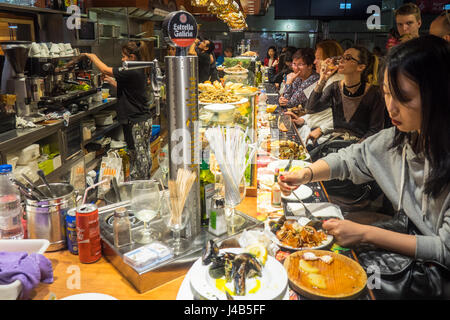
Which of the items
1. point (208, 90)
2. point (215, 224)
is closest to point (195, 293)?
point (215, 224)

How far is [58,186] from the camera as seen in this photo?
1583 mm

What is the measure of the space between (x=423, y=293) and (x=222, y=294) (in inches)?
31.7

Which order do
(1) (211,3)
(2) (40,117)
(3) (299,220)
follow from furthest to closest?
(1) (211,3) → (2) (40,117) → (3) (299,220)

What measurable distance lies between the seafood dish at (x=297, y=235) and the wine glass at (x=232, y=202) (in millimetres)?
174

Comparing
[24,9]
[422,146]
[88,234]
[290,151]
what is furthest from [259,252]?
[24,9]

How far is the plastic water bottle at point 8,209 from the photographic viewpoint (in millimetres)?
1407

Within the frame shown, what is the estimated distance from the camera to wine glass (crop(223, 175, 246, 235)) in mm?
1469

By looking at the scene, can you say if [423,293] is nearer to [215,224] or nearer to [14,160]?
[215,224]

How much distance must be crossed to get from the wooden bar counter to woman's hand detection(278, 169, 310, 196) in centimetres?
75

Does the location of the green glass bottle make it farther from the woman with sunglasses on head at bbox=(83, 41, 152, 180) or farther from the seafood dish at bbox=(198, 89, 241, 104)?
the woman with sunglasses on head at bbox=(83, 41, 152, 180)

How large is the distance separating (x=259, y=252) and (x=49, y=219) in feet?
2.72

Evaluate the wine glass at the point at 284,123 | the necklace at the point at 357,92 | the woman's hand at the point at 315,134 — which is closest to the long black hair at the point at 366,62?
the necklace at the point at 357,92

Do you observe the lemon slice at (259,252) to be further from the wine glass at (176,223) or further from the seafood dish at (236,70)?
the seafood dish at (236,70)

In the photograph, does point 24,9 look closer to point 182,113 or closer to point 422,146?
point 182,113
